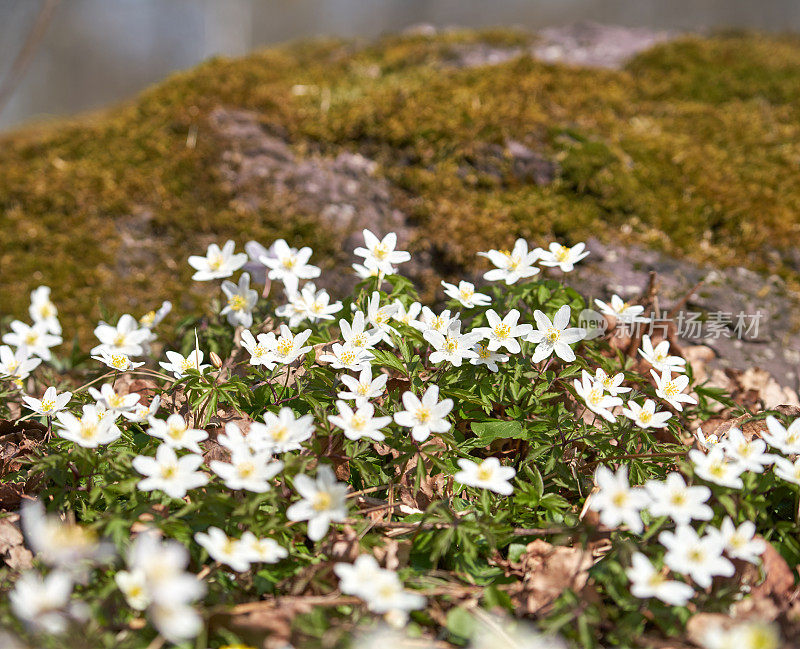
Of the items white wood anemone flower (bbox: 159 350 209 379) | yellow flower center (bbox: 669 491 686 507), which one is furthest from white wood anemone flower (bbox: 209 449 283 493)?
yellow flower center (bbox: 669 491 686 507)

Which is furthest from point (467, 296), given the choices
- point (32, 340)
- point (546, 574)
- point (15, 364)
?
point (32, 340)

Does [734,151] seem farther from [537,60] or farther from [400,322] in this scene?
[400,322]

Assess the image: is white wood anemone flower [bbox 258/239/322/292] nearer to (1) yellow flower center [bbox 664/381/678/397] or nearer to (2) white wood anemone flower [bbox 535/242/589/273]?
(2) white wood anemone flower [bbox 535/242/589/273]

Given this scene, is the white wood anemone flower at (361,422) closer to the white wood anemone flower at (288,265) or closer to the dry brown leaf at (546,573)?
the dry brown leaf at (546,573)

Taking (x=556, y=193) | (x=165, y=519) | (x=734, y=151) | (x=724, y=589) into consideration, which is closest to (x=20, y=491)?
(x=165, y=519)

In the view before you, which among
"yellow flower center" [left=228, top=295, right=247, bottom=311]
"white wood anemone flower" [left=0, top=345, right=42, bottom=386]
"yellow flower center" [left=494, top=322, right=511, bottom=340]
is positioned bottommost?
"white wood anemone flower" [left=0, top=345, right=42, bottom=386]

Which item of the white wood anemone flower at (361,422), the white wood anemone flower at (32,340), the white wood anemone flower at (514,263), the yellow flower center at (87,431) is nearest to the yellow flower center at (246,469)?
the white wood anemone flower at (361,422)

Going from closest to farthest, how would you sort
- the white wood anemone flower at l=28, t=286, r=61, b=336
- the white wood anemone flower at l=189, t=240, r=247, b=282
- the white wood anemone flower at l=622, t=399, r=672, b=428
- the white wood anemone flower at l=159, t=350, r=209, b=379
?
the white wood anemone flower at l=622, t=399, r=672, b=428, the white wood anemone flower at l=159, t=350, r=209, b=379, the white wood anemone flower at l=189, t=240, r=247, b=282, the white wood anemone flower at l=28, t=286, r=61, b=336

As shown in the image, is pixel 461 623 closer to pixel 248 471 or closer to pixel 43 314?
pixel 248 471
